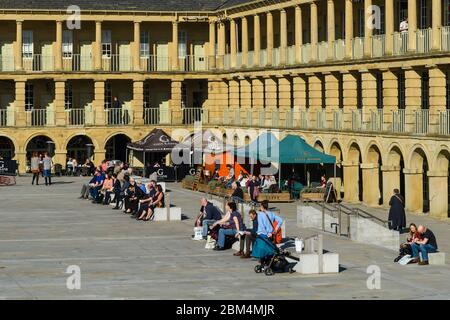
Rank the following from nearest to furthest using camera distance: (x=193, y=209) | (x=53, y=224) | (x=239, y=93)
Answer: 1. (x=53, y=224)
2. (x=193, y=209)
3. (x=239, y=93)

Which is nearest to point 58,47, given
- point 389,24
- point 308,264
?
point 389,24

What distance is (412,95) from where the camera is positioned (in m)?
56.7

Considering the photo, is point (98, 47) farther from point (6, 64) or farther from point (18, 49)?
point (6, 64)

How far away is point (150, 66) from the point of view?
8412 centimetres

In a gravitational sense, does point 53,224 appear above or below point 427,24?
below

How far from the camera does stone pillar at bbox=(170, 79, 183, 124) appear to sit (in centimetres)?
8406

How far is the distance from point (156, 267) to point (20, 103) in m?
48.0

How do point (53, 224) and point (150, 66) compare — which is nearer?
point (53, 224)

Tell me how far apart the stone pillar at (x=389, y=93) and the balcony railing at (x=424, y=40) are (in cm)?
332

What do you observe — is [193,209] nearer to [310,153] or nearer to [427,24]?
[310,153]

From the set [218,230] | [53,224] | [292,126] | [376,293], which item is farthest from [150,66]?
[376,293]

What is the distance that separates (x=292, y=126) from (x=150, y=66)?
16.6 metres

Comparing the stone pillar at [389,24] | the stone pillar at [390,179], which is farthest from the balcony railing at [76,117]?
the stone pillar at [390,179]

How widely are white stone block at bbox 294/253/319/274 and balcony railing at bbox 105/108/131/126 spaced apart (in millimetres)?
50230
